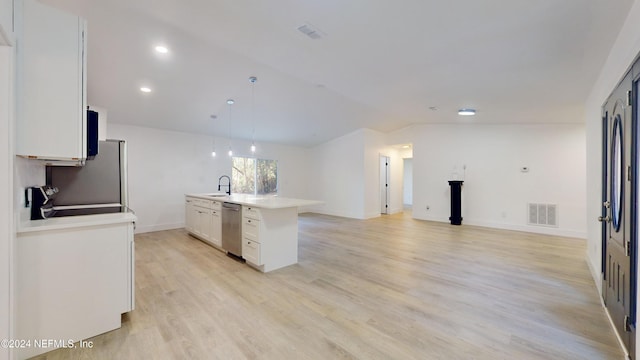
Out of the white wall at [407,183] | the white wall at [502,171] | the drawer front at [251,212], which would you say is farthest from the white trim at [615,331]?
the white wall at [407,183]

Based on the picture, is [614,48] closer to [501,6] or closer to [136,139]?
[501,6]

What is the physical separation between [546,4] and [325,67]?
2.30m

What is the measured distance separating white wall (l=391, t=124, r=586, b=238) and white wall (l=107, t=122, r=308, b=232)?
17.7ft

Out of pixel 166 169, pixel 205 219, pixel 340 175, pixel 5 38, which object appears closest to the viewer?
pixel 5 38

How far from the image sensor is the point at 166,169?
6008mm

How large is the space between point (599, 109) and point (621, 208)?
1.73 m

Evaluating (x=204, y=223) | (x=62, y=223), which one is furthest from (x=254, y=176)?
(x=62, y=223)

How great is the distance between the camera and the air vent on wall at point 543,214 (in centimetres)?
550

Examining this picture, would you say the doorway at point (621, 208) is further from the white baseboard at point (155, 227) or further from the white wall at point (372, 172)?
the white baseboard at point (155, 227)

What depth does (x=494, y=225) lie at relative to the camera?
6223mm

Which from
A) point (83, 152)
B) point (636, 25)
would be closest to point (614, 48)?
point (636, 25)

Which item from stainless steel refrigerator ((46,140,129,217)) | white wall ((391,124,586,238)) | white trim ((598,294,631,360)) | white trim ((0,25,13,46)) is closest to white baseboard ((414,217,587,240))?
white wall ((391,124,586,238))

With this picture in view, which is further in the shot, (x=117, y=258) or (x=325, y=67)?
(x=325, y=67)

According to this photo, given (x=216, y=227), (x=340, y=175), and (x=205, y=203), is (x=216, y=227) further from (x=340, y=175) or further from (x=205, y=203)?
(x=340, y=175)
